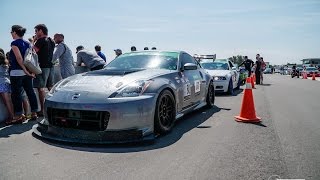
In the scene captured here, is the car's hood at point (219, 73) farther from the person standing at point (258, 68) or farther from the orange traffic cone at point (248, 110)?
the person standing at point (258, 68)

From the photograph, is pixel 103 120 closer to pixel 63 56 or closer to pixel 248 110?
pixel 248 110

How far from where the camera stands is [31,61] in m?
5.86

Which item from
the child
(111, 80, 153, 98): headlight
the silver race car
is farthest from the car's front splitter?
the child

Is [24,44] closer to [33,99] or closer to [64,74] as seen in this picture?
[33,99]

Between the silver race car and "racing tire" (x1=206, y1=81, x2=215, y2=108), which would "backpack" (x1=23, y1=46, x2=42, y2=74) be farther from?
"racing tire" (x1=206, y1=81, x2=215, y2=108)

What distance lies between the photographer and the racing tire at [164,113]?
4.86 metres

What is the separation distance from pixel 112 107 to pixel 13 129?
2.29 metres

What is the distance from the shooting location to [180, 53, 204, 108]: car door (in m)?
6.13

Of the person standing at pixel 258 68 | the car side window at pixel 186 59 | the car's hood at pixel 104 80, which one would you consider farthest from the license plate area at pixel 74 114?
the person standing at pixel 258 68

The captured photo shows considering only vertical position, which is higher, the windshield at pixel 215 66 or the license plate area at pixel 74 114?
the windshield at pixel 215 66

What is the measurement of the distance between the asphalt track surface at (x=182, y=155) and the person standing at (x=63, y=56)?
7.03ft

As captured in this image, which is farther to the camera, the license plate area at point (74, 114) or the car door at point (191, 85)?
the car door at point (191, 85)

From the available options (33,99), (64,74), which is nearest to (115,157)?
(33,99)

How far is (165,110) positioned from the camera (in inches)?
205
